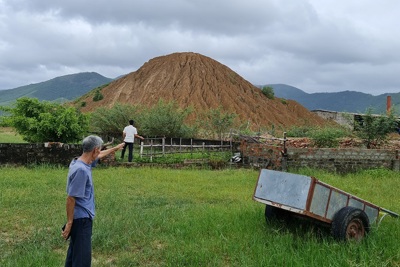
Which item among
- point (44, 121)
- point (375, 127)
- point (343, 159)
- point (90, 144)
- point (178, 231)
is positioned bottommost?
point (178, 231)

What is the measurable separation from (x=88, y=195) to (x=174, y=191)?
5.45 metres

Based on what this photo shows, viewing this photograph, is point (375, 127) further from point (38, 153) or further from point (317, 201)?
point (38, 153)

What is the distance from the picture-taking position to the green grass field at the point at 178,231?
509cm

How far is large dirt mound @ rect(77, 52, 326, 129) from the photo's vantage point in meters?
53.0

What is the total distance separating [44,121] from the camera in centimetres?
1584

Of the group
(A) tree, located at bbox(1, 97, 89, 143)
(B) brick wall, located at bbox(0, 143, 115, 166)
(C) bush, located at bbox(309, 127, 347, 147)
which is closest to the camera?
(B) brick wall, located at bbox(0, 143, 115, 166)

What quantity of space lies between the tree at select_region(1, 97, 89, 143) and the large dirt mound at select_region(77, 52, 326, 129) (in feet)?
109

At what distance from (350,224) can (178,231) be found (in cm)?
253

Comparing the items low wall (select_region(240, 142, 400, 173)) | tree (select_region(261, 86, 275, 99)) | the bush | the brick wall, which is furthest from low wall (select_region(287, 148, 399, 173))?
tree (select_region(261, 86, 275, 99))

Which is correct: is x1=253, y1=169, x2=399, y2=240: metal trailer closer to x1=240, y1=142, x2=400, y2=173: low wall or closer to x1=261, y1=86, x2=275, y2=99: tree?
x1=240, y1=142, x2=400, y2=173: low wall

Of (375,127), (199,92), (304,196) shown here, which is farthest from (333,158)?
(199,92)

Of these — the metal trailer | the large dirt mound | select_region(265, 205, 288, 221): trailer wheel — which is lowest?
select_region(265, 205, 288, 221): trailer wheel

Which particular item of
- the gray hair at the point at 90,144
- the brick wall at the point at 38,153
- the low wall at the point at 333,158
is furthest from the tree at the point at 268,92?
the gray hair at the point at 90,144

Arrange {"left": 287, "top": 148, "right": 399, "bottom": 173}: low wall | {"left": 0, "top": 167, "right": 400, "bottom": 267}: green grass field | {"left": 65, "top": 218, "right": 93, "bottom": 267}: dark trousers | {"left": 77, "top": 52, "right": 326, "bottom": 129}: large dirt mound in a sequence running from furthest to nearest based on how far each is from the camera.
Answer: {"left": 77, "top": 52, "right": 326, "bottom": 129}: large dirt mound → {"left": 287, "top": 148, "right": 399, "bottom": 173}: low wall → {"left": 0, "top": 167, "right": 400, "bottom": 267}: green grass field → {"left": 65, "top": 218, "right": 93, "bottom": 267}: dark trousers
